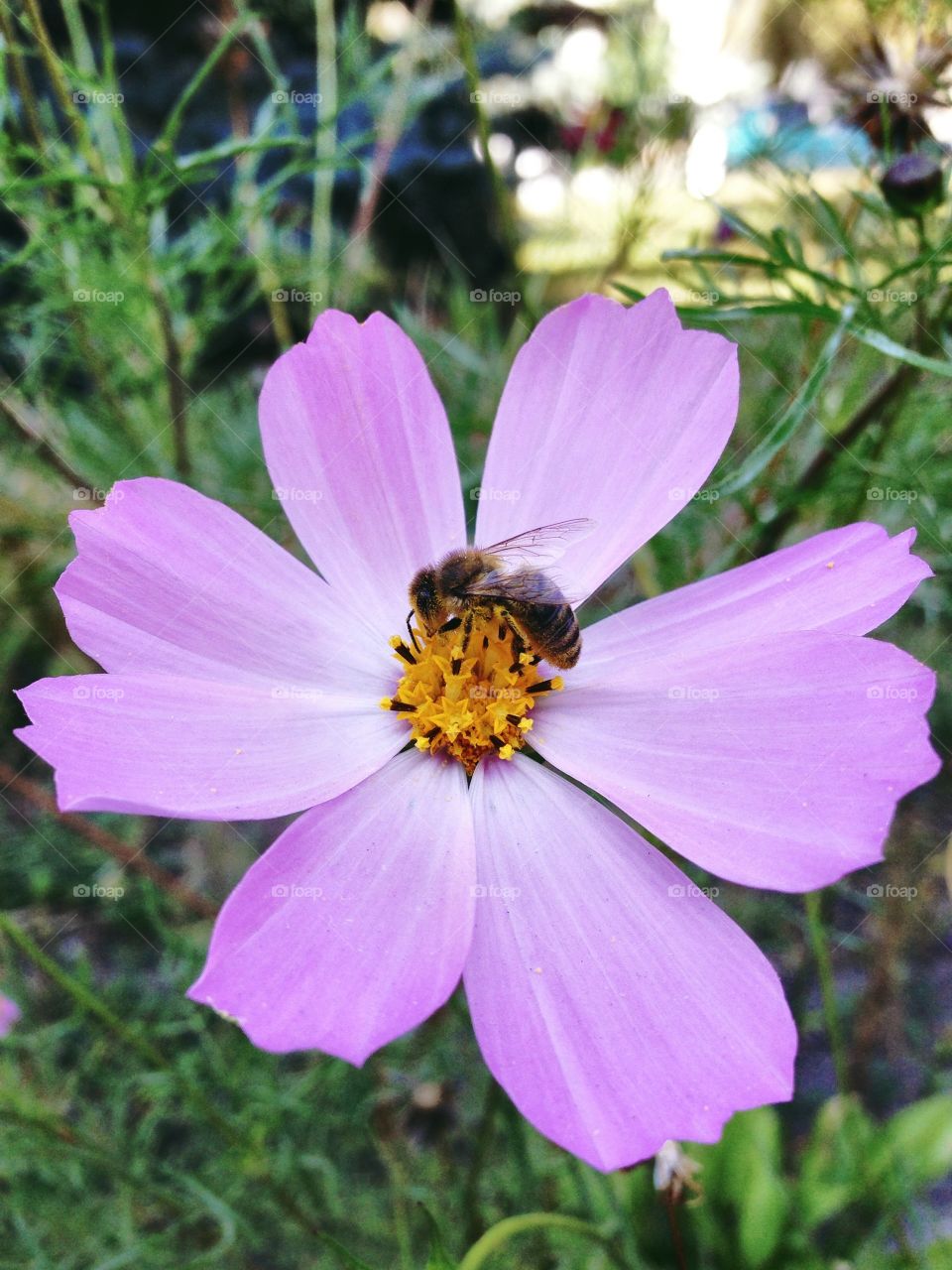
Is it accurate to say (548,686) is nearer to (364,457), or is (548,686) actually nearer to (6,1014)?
(364,457)

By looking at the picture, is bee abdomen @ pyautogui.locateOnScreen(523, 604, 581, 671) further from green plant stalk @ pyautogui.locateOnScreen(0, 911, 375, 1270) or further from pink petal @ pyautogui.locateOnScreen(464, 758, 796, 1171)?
green plant stalk @ pyautogui.locateOnScreen(0, 911, 375, 1270)

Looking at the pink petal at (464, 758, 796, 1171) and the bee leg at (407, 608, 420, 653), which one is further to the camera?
the bee leg at (407, 608, 420, 653)

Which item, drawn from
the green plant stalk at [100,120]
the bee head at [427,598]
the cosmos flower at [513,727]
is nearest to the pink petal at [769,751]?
the cosmos flower at [513,727]

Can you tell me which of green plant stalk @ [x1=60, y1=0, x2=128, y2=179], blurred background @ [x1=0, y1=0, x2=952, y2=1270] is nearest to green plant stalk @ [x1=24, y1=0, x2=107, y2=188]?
blurred background @ [x1=0, y1=0, x2=952, y2=1270]

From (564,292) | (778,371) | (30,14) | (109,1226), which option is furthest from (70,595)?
(564,292)

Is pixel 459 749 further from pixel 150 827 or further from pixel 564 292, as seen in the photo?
pixel 564 292

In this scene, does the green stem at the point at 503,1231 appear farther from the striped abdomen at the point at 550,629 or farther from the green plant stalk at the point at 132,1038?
the striped abdomen at the point at 550,629
